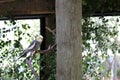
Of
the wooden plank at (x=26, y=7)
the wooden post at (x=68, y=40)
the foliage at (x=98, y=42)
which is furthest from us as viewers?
the foliage at (x=98, y=42)

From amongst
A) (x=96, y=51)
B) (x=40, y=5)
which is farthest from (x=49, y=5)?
(x=96, y=51)

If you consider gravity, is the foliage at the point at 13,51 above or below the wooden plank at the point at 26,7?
below

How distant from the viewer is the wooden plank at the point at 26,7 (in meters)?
3.37

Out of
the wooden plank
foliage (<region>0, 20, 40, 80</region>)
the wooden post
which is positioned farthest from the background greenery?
the wooden post

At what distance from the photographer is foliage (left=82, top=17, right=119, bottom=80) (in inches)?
138

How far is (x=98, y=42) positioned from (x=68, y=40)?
243cm

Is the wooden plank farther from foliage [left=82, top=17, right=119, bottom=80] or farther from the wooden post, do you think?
the wooden post

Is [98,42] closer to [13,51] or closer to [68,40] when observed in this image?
[13,51]

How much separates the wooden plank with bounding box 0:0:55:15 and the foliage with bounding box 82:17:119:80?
1.73 ft

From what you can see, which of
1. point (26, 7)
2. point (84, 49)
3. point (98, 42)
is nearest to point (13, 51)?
point (26, 7)

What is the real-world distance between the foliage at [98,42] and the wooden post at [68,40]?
229cm

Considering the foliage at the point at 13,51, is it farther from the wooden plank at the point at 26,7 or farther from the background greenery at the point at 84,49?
the wooden plank at the point at 26,7

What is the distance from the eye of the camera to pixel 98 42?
3.57 meters

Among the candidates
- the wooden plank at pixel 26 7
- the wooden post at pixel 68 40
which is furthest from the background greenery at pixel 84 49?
the wooden post at pixel 68 40
